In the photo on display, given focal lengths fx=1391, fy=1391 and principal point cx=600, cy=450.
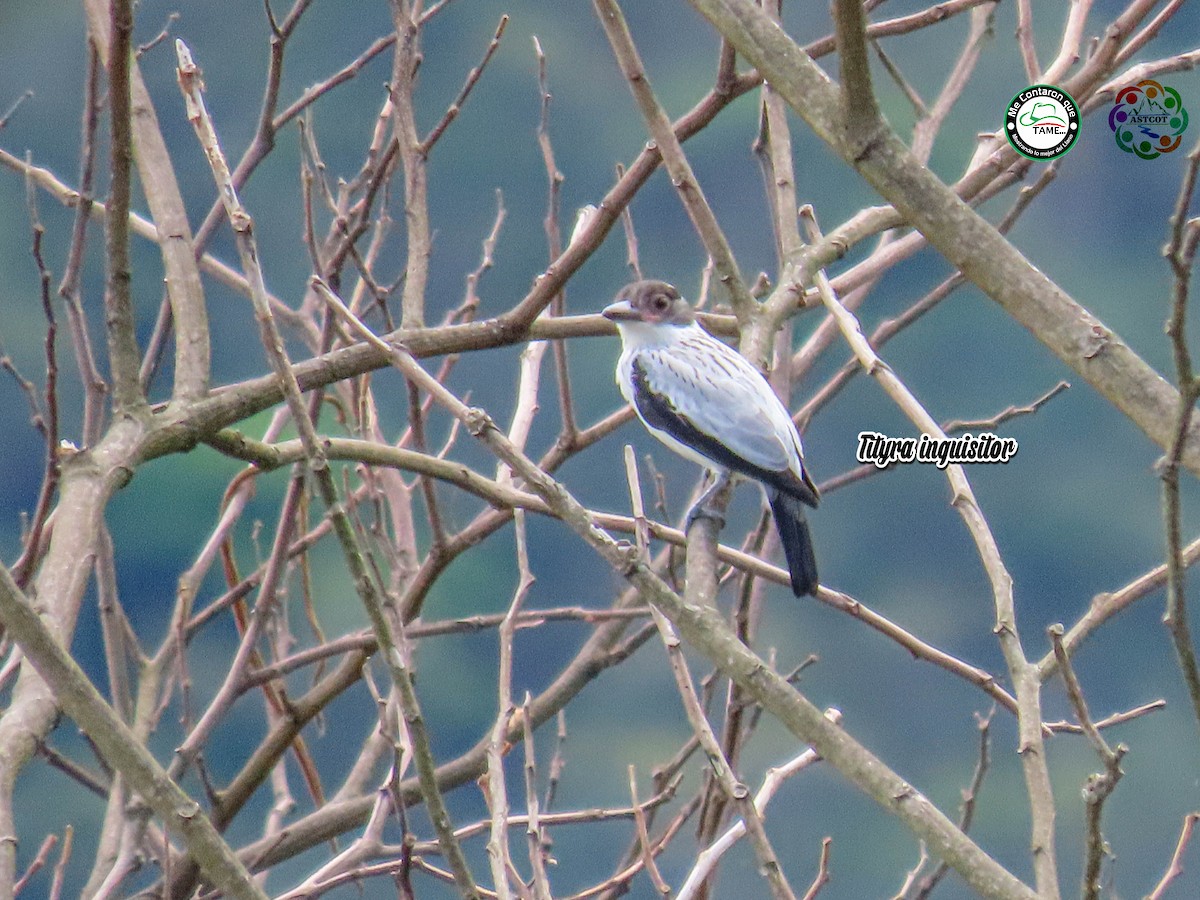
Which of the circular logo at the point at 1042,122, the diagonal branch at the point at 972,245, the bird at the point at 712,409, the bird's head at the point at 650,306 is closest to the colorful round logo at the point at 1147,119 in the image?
the circular logo at the point at 1042,122

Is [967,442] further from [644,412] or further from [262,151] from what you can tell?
[262,151]

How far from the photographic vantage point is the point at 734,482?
8.00 ft

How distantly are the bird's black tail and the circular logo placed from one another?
26.9 inches

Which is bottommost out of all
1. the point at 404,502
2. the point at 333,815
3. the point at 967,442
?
the point at 333,815

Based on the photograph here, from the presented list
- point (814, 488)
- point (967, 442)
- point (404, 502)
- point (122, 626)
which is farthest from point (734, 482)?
point (122, 626)

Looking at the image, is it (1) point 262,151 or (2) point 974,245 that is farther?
(1) point 262,151

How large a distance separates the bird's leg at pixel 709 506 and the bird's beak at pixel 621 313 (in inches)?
13.2

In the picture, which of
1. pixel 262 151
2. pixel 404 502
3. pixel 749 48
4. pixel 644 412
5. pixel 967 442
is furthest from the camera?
pixel 404 502

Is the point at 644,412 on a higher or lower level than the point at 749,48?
lower

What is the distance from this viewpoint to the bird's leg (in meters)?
2.12

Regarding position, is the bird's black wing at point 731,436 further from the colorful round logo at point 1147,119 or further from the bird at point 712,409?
the colorful round logo at point 1147,119

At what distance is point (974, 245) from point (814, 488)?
117 cm

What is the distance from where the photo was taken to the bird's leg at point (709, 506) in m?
2.12

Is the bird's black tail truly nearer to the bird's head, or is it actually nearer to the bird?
the bird
